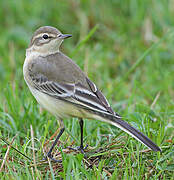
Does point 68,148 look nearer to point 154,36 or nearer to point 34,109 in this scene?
point 34,109

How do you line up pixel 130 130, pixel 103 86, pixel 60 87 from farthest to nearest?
pixel 103 86
pixel 60 87
pixel 130 130

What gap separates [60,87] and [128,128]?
1145 mm

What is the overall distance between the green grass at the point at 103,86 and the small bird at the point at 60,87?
385mm

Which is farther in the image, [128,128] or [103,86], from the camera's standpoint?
[103,86]

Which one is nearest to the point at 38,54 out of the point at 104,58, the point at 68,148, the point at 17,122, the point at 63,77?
the point at 63,77

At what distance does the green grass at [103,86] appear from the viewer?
523 cm

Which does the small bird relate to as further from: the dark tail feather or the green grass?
the green grass

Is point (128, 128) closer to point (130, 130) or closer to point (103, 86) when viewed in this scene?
point (130, 130)

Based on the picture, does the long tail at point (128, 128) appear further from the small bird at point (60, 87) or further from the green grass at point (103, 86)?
the green grass at point (103, 86)

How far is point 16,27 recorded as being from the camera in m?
10.7

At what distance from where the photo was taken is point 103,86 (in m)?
8.34

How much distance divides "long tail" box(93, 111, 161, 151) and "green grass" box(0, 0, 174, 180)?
25 cm

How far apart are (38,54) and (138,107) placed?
1.86 meters

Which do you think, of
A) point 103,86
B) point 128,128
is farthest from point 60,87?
point 103,86
